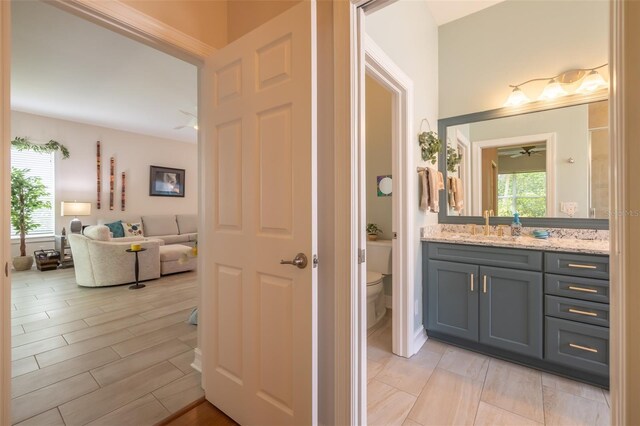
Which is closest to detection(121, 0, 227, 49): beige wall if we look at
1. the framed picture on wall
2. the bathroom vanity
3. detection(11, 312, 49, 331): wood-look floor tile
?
the bathroom vanity

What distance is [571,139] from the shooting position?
7.29 feet

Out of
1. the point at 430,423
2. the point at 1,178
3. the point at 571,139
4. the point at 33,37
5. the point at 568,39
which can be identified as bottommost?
the point at 430,423

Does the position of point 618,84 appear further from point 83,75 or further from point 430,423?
point 83,75

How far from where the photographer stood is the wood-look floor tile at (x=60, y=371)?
1.77 m

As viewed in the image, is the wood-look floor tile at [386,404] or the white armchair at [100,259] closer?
A: the wood-look floor tile at [386,404]

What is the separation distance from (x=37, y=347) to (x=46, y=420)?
1.11 metres

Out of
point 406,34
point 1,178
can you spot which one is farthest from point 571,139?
point 1,178

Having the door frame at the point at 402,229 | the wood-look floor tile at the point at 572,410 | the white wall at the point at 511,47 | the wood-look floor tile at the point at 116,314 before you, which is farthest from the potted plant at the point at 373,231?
the wood-look floor tile at the point at 116,314

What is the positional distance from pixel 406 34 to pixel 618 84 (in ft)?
6.01

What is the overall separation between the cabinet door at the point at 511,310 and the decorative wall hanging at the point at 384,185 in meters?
1.25

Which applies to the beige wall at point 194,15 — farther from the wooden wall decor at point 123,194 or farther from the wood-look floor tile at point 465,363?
the wooden wall decor at point 123,194

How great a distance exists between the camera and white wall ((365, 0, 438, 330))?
1960 millimetres

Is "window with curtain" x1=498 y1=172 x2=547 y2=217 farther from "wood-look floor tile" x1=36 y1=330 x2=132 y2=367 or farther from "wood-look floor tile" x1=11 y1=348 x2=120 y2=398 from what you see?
"wood-look floor tile" x1=36 y1=330 x2=132 y2=367

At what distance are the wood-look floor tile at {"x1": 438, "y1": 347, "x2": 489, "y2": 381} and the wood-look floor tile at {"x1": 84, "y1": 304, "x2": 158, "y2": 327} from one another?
Answer: 3011 mm
